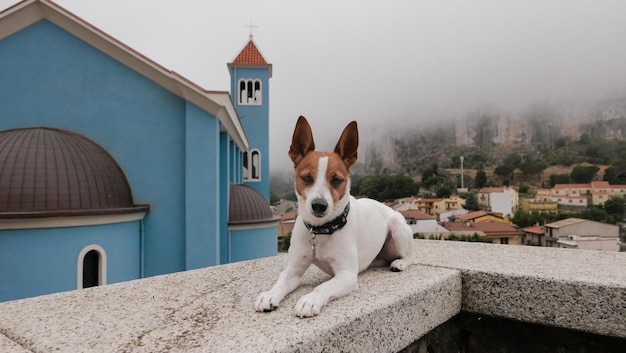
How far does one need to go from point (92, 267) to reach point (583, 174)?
8800cm

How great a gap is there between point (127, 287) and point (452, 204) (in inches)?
2664

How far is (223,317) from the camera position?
1.46 m

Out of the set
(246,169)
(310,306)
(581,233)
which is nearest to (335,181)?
(310,306)

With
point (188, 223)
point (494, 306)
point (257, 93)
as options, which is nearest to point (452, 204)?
point (257, 93)

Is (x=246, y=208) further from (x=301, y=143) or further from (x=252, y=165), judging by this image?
(x=301, y=143)

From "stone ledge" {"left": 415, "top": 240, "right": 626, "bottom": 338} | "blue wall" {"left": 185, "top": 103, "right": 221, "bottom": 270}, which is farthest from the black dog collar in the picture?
"blue wall" {"left": 185, "top": 103, "right": 221, "bottom": 270}

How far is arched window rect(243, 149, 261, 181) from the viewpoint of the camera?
76.7 ft

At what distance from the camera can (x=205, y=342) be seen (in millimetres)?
1199

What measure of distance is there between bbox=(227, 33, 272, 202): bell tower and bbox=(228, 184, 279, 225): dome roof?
28.9 ft

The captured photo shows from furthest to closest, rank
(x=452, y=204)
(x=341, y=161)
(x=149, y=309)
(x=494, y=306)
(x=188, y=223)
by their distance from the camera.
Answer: (x=452, y=204) < (x=188, y=223) < (x=494, y=306) < (x=341, y=161) < (x=149, y=309)

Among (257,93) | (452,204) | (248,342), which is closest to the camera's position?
(248,342)

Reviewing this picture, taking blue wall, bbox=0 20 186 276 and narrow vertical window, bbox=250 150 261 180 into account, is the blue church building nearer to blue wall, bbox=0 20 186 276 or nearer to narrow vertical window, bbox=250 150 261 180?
blue wall, bbox=0 20 186 276

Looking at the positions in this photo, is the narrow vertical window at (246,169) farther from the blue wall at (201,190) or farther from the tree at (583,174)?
the tree at (583,174)

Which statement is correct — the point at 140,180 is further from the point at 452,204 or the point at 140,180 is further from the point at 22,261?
the point at 452,204
